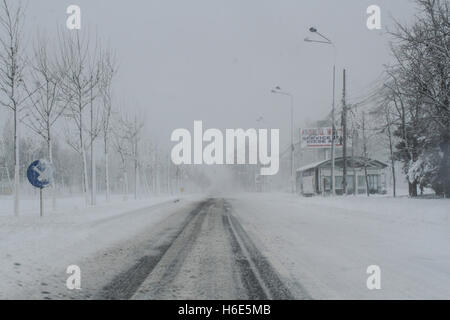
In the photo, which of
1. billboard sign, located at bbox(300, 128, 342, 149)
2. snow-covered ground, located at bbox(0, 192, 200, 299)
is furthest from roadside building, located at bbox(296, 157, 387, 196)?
snow-covered ground, located at bbox(0, 192, 200, 299)

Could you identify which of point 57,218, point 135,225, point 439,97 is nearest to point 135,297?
point 135,225

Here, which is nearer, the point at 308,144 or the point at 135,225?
the point at 135,225

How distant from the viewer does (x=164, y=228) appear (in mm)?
13000

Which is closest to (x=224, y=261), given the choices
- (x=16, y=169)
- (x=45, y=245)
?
(x=45, y=245)

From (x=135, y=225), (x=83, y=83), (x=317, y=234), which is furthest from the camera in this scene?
(x=83, y=83)

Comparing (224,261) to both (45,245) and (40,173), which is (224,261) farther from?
(40,173)

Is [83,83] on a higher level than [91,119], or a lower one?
higher

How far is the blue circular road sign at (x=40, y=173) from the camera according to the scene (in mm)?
13195

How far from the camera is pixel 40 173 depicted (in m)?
13.4

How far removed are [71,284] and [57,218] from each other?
10.2 meters

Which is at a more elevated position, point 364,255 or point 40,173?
point 40,173

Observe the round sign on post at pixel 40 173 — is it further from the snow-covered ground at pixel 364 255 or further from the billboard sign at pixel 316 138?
the billboard sign at pixel 316 138
